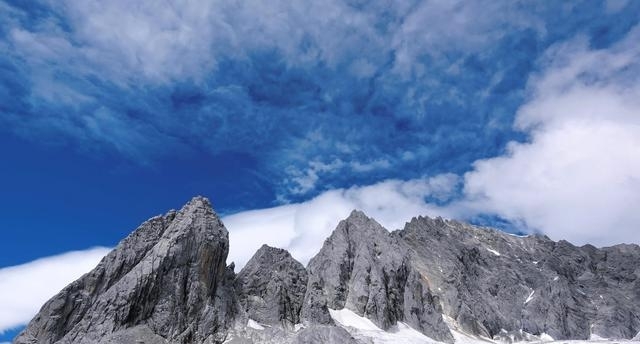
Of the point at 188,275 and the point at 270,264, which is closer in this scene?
the point at 188,275

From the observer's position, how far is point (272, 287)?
4523 inches

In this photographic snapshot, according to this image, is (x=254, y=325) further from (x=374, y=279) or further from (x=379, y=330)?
(x=374, y=279)

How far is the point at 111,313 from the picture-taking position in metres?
91.2

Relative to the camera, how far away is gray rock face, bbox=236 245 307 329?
358 ft

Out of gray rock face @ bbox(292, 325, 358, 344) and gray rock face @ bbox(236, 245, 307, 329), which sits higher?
gray rock face @ bbox(236, 245, 307, 329)

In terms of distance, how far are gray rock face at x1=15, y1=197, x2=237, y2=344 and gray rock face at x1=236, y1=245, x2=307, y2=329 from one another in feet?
16.1

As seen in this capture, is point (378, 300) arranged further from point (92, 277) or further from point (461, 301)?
point (92, 277)

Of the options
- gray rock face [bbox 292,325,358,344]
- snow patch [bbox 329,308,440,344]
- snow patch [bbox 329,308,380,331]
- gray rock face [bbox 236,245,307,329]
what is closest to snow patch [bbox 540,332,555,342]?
snow patch [bbox 329,308,440,344]

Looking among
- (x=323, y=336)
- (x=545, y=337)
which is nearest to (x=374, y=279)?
(x=323, y=336)

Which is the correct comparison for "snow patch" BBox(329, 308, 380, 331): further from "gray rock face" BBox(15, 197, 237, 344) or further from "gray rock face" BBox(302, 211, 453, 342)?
"gray rock face" BBox(15, 197, 237, 344)

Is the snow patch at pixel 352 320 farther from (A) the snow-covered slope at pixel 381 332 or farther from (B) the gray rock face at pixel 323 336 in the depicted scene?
(B) the gray rock face at pixel 323 336

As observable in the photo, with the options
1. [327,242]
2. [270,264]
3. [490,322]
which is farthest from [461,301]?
[270,264]

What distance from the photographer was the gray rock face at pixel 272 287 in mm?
109250

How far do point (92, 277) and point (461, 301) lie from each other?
118m
